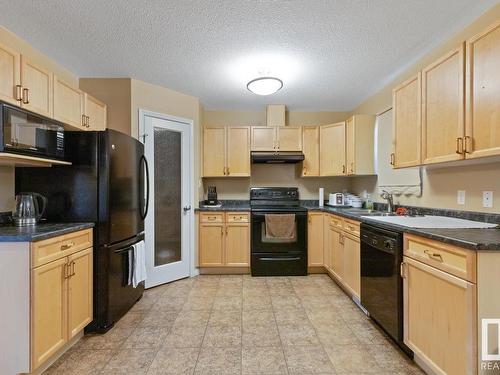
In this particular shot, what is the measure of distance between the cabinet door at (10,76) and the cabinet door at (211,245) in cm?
244

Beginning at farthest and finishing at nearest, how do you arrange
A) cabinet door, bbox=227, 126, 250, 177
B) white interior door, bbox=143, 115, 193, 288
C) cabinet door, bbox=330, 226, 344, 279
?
cabinet door, bbox=227, 126, 250, 177 < white interior door, bbox=143, 115, 193, 288 < cabinet door, bbox=330, 226, 344, 279

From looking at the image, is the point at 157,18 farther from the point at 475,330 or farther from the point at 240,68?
the point at 475,330

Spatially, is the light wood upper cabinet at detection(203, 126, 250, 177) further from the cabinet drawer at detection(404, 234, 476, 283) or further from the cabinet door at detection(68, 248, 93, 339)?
the cabinet drawer at detection(404, 234, 476, 283)

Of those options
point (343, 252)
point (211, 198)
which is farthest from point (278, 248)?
point (211, 198)

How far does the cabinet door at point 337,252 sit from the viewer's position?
3074 mm

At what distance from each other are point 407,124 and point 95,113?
3103mm

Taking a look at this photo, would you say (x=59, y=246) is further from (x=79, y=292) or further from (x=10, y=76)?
(x=10, y=76)

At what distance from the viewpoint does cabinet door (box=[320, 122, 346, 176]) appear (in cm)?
379

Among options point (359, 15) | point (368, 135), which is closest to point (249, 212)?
point (368, 135)

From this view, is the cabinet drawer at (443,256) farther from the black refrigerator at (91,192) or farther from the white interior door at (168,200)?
the white interior door at (168,200)

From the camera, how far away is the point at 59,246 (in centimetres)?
179

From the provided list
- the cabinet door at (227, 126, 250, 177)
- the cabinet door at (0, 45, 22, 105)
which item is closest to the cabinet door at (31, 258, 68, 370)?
the cabinet door at (0, 45, 22, 105)

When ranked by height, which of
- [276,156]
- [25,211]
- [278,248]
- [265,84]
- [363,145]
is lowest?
[278,248]

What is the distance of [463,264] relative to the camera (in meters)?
1.35
